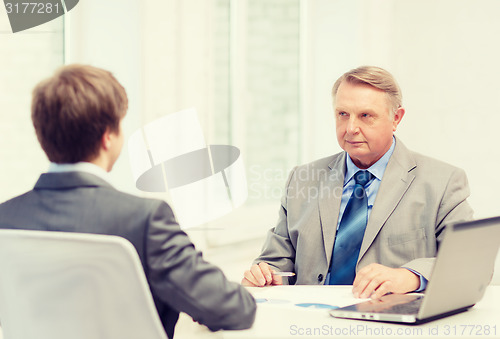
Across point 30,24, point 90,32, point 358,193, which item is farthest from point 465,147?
point 30,24

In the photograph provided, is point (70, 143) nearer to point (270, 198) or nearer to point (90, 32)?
point (90, 32)

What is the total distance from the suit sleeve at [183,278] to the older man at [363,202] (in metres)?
0.84

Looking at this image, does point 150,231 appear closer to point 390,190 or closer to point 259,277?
point 259,277

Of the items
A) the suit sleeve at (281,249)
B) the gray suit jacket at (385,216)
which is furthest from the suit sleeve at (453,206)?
the suit sleeve at (281,249)

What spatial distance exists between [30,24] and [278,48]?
196 cm

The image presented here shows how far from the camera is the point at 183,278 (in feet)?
3.59

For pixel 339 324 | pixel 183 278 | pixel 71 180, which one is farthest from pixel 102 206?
pixel 339 324

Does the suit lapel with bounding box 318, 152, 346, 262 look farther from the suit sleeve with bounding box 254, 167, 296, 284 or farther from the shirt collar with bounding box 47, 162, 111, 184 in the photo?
the shirt collar with bounding box 47, 162, 111, 184

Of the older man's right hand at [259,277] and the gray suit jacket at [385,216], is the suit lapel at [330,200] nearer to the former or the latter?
the gray suit jacket at [385,216]

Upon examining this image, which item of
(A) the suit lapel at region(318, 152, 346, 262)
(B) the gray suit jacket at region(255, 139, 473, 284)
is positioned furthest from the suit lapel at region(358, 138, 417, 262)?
(A) the suit lapel at region(318, 152, 346, 262)

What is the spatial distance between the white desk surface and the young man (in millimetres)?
224

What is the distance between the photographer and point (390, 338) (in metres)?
1.29

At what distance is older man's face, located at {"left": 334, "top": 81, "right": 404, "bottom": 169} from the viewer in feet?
7.45

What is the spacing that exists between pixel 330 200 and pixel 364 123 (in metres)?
0.32
